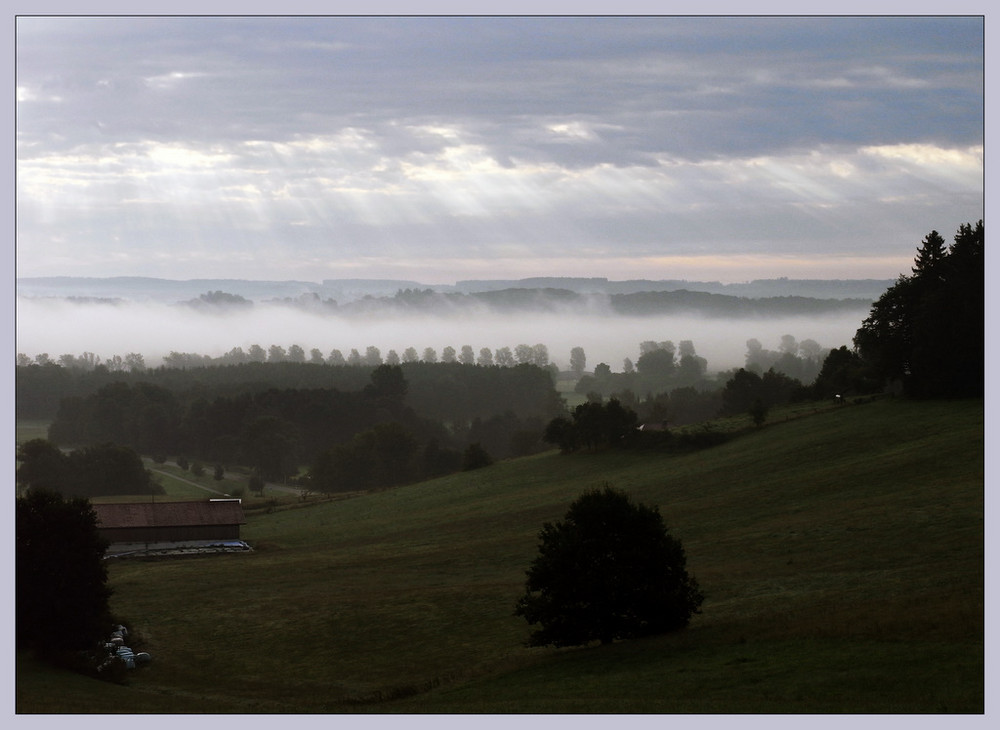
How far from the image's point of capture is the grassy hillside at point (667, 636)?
2434 cm

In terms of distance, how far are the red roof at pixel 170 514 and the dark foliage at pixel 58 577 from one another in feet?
95.1

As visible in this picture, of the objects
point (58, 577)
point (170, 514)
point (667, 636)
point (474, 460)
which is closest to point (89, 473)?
point (474, 460)

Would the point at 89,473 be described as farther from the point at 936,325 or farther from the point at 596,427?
the point at 936,325

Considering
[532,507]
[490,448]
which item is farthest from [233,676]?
[490,448]

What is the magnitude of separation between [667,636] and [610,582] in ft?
7.55

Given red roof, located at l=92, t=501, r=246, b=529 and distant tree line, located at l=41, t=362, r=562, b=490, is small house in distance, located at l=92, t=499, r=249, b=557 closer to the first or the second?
red roof, located at l=92, t=501, r=246, b=529

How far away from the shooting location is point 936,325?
6975 centimetres

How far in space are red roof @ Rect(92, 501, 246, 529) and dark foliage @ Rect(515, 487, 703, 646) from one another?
141 ft

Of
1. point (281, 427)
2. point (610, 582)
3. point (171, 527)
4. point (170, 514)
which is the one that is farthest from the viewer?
point (281, 427)

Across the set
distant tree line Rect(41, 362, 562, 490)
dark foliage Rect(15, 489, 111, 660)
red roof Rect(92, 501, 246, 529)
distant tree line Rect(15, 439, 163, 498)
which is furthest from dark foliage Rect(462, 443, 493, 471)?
dark foliage Rect(15, 489, 111, 660)

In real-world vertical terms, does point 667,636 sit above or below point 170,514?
below

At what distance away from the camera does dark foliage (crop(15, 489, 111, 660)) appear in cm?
3522

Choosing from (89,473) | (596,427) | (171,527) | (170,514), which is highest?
(596,427)

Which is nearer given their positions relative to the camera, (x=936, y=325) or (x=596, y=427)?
(x=936, y=325)
